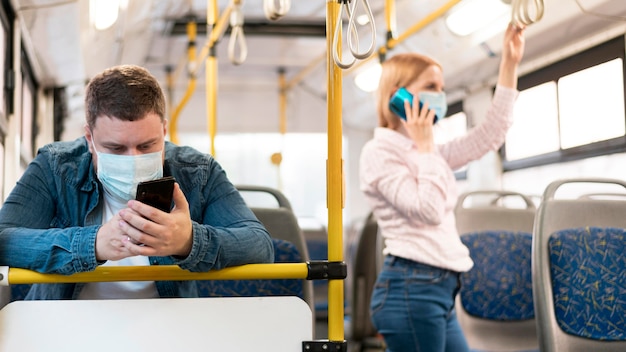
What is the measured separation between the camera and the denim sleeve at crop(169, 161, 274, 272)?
5.22 ft

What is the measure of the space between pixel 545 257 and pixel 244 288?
3.47 ft

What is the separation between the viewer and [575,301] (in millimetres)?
2525

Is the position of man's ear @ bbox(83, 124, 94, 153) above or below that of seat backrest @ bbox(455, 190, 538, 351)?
above

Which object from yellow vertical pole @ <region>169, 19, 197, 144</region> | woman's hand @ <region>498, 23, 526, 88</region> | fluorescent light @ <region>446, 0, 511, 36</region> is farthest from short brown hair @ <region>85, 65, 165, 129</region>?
yellow vertical pole @ <region>169, 19, 197, 144</region>

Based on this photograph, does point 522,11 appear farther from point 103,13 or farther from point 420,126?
point 103,13

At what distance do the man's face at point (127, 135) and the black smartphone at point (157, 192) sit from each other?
0.80 feet

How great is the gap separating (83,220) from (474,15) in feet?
13.8

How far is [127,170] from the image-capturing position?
66.8 inches

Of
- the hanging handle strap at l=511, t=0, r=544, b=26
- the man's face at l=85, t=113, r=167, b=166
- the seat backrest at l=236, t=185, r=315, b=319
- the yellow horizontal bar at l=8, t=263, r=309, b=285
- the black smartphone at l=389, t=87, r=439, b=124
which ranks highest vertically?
the hanging handle strap at l=511, t=0, r=544, b=26

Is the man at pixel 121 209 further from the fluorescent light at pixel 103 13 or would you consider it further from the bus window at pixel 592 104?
the bus window at pixel 592 104

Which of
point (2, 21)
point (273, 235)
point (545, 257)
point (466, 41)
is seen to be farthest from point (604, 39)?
point (2, 21)

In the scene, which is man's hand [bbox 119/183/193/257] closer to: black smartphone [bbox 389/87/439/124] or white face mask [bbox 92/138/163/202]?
white face mask [bbox 92/138/163/202]

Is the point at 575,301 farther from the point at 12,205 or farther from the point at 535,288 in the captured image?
the point at 12,205

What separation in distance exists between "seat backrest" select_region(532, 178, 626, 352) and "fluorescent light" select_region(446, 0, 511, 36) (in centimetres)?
273
